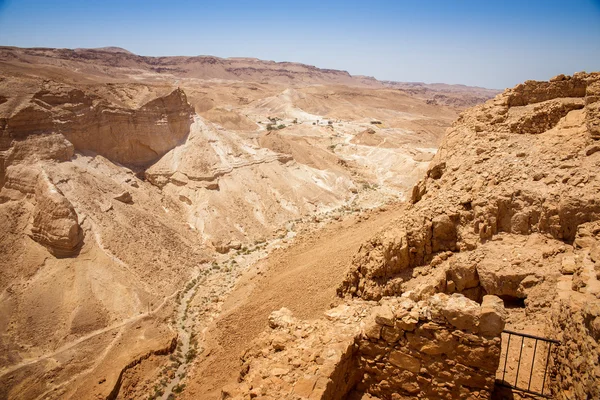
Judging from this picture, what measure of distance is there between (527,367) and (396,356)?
7.99 ft

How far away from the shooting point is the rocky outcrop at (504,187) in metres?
8.69

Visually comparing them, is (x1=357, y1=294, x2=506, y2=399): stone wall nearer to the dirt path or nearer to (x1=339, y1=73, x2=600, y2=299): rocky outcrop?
(x1=339, y1=73, x2=600, y2=299): rocky outcrop

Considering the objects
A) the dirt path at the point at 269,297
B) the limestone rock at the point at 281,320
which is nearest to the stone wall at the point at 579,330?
the limestone rock at the point at 281,320

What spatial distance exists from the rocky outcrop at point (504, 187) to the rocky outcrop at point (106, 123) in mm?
17076

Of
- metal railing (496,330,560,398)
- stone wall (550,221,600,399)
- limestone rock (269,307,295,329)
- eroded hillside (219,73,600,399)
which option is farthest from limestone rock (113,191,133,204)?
stone wall (550,221,600,399)

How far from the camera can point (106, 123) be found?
75.7 ft

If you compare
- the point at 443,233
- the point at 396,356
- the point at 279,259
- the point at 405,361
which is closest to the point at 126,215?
the point at 279,259

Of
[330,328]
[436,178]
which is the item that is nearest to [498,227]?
[436,178]

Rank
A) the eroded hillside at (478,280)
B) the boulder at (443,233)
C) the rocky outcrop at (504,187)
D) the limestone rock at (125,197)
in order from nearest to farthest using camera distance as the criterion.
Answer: the eroded hillside at (478,280), the rocky outcrop at (504,187), the boulder at (443,233), the limestone rock at (125,197)

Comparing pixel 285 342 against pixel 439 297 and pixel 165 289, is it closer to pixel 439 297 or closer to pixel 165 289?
pixel 439 297

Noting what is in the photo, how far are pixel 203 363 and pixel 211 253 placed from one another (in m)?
9.28

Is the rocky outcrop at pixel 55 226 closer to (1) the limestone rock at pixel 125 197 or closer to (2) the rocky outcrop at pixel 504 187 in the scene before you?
(1) the limestone rock at pixel 125 197

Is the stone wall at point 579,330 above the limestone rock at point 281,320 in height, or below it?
above

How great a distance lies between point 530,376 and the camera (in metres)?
6.31
